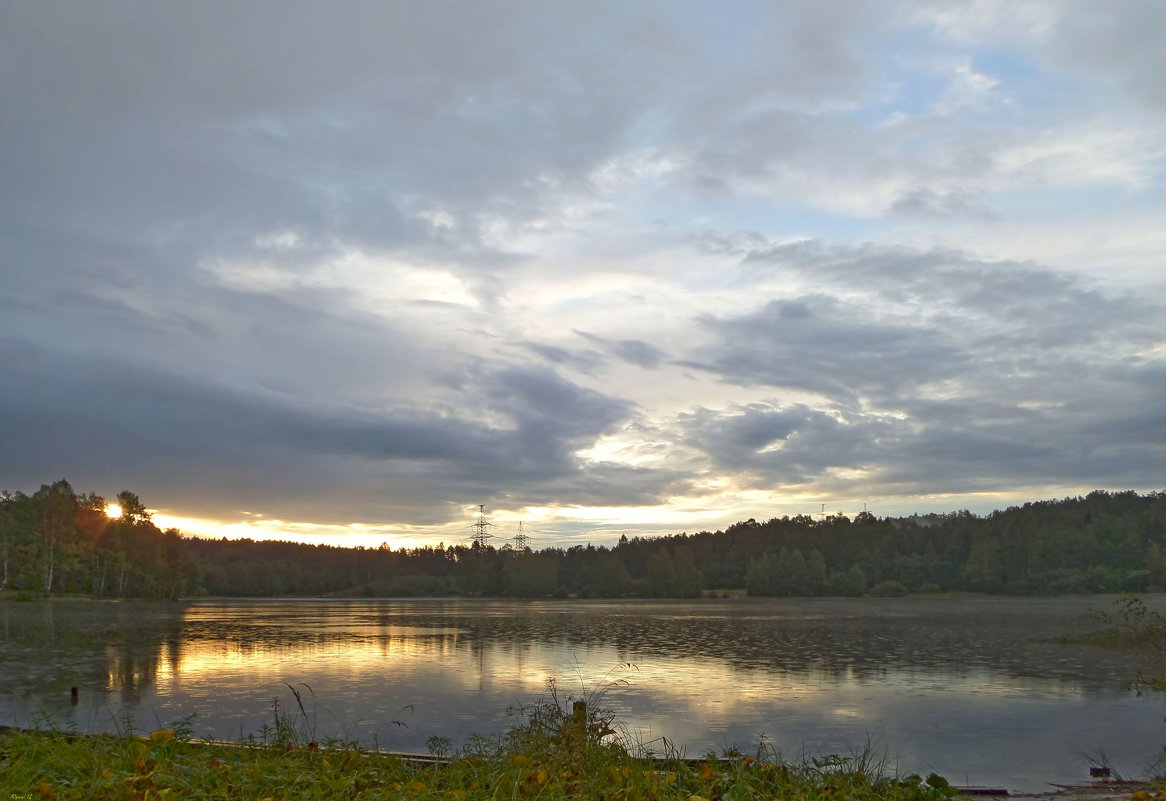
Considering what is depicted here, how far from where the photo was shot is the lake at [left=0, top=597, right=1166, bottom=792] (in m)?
15.1

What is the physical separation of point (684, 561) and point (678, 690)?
13440cm

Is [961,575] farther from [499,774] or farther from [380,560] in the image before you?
[499,774]

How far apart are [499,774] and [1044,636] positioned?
41.5 meters

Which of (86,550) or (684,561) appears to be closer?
(86,550)

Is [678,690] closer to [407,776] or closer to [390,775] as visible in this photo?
[407,776]

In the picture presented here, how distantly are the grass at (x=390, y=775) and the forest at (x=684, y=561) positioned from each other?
95.6 m

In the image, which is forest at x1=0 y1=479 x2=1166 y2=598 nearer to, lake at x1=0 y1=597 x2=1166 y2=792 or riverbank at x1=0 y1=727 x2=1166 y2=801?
lake at x1=0 y1=597 x2=1166 y2=792

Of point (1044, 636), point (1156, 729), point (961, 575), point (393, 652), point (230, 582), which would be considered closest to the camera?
point (1156, 729)

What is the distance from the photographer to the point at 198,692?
2184 cm

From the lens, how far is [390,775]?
29.7 ft

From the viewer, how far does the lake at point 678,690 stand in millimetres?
15125

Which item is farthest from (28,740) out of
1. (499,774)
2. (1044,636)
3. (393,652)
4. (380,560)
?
(380,560)

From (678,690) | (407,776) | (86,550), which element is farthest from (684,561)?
(407,776)

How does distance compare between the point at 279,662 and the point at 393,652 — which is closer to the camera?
the point at 279,662
